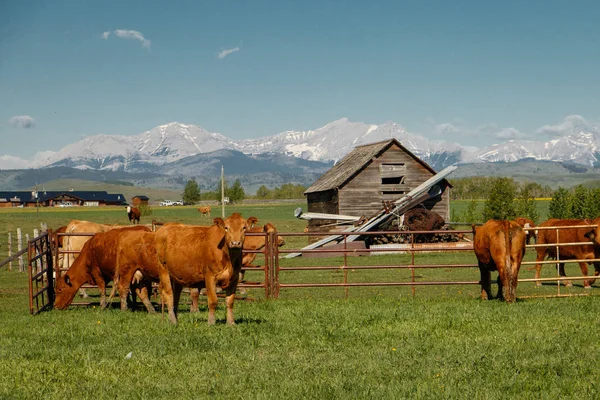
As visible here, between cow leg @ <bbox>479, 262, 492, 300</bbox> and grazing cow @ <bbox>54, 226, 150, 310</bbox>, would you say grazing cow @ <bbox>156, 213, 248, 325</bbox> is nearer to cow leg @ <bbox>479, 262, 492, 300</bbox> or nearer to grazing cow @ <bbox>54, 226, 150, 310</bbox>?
grazing cow @ <bbox>54, 226, 150, 310</bbox>

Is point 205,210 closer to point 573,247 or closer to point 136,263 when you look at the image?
point 573,247

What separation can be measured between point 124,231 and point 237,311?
3478 millimetres

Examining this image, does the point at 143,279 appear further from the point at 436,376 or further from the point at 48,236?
the point at 436,376

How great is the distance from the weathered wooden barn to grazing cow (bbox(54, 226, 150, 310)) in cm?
2584

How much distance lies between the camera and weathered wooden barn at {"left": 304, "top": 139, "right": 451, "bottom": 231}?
40875 millimetres

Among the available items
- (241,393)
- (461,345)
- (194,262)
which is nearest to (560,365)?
(461,345)

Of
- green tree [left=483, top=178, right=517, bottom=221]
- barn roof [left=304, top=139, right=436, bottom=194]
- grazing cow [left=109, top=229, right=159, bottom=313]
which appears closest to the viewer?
grazing cow [left=109, top=229, right=159, bottom=313]

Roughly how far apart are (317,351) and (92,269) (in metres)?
7.83

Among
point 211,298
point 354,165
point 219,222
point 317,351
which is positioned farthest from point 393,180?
point 317,351

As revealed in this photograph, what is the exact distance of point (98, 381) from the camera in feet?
26.5

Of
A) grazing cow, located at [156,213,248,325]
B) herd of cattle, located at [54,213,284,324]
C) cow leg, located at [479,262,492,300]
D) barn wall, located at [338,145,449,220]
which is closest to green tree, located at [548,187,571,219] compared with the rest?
barn wall, located at [338,145,449,220]

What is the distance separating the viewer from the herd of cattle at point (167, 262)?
Answer: 39.1 ft

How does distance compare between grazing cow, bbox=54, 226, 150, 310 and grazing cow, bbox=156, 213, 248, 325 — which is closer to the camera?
grazing cow, bbox=156, 213, 248, 325

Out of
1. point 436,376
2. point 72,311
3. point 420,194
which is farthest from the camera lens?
point 420,194
